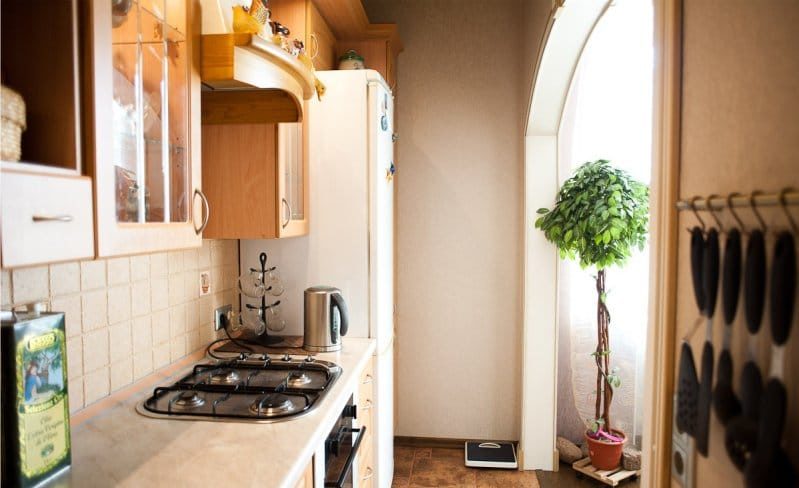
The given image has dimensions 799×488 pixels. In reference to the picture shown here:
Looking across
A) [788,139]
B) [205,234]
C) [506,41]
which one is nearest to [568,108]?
[506,41]

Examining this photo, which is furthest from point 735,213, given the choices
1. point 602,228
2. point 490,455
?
point 490,455

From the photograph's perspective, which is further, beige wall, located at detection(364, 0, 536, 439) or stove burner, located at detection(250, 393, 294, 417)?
beige wall, located at detection(364, 0, 536, 439)

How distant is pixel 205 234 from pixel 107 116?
104 centimetres

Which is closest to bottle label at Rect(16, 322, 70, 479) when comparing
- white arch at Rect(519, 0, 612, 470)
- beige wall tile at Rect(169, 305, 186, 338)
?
beige wall tile at Rect(169, 305, 186, 338)

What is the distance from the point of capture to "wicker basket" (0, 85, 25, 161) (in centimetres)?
83

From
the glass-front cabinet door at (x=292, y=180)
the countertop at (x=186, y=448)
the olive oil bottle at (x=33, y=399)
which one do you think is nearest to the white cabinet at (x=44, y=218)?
the olive oil bottle at (x=33, y=399)

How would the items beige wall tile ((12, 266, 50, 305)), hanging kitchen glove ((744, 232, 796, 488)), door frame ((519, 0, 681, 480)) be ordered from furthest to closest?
1. beige wall tile ((12, 266, 50, 305))
2. door frame ((519, 0, 681, 480))
3. hanging kitchen glove ((744, 232, 796, 488))

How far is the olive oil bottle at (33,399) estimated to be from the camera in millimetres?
974

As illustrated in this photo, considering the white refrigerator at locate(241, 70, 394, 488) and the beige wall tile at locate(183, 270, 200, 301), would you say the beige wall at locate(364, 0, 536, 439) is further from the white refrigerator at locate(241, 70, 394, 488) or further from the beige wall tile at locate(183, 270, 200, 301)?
the beige wall tile at locate(183, 270, 200, 301)

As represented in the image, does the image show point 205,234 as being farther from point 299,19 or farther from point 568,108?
point 568,108

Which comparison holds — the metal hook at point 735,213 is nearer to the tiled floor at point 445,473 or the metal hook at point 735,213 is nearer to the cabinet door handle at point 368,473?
the cabinet door handle at point 368,473

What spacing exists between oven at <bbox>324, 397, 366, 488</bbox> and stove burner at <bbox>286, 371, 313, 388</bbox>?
6.3 inches

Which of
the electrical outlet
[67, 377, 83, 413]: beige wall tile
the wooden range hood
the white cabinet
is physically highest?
the wooden range hood

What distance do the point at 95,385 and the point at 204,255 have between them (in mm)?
729
